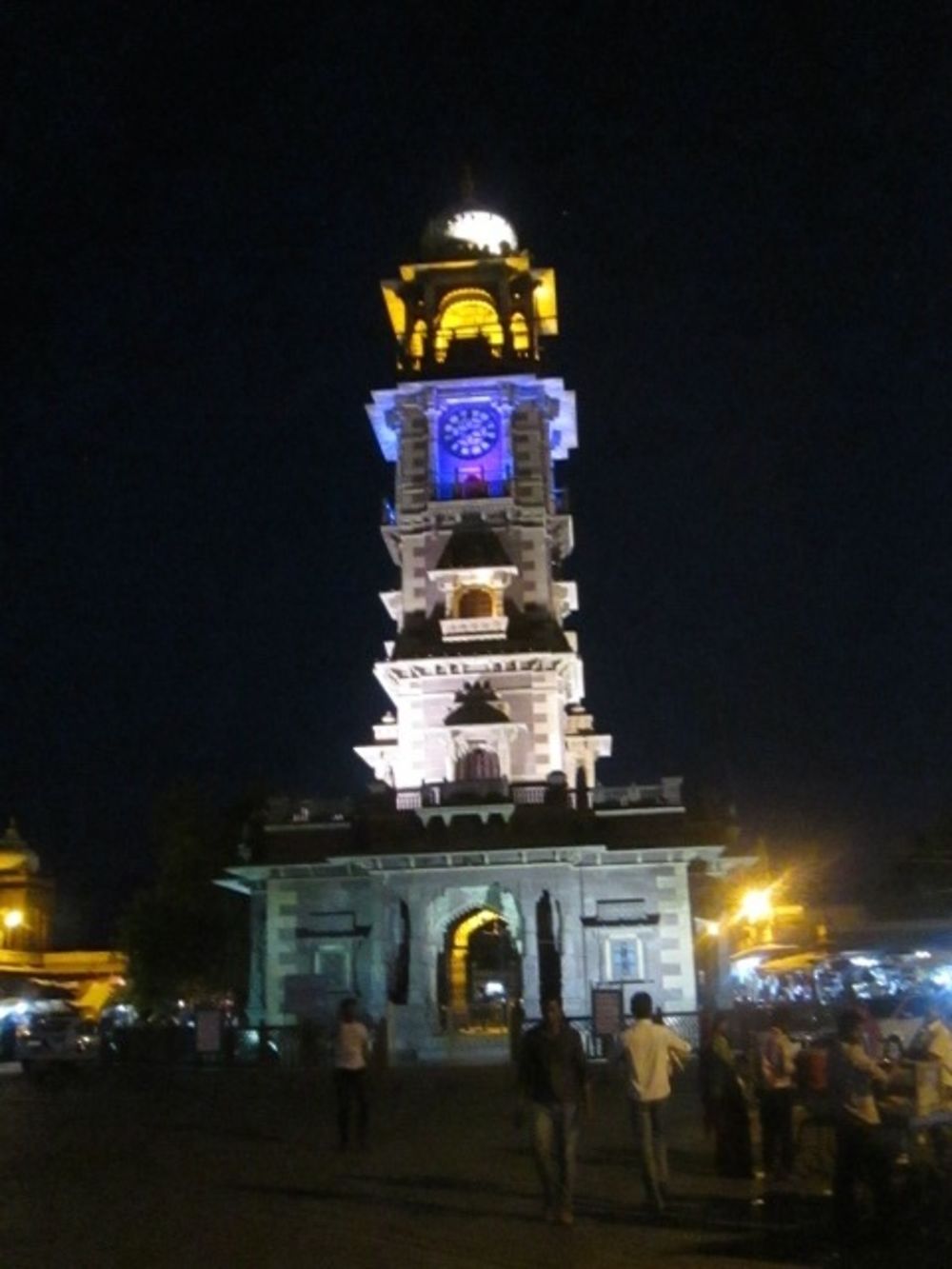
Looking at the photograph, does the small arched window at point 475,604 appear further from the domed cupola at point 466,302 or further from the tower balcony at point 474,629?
the domed cupola at point 466,302

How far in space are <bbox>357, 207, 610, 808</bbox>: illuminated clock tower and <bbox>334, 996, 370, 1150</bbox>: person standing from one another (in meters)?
22.6

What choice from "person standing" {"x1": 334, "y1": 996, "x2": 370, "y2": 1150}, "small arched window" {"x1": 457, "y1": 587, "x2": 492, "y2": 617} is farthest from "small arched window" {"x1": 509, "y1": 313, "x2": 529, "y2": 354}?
"person standing" {"x1": 334, "y1": 996, "x2": 370, "y2": 1150}

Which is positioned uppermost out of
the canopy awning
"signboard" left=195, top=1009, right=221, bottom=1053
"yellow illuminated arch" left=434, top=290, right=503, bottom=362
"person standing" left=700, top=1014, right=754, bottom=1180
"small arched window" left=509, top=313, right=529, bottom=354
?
"yellow illuminated arch" left=434, top=290, right=503, bottom=362

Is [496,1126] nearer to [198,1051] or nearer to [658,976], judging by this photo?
[198,1051]

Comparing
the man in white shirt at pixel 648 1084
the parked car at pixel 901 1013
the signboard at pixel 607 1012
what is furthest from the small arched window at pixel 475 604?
the man in white shirt at pixel 648 1084

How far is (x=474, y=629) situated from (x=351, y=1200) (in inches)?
1294

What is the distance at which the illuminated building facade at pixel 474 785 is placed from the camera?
37.4 metres

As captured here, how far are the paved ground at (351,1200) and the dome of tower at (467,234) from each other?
3746cm

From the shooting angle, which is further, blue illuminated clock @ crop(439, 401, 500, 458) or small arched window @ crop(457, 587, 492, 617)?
blue illuminated clock @ crop(439, 401, 500, 458)

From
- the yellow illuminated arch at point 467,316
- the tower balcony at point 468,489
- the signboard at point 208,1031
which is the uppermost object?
the yellow illuminated arch at point 467,316

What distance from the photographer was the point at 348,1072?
54.0ft

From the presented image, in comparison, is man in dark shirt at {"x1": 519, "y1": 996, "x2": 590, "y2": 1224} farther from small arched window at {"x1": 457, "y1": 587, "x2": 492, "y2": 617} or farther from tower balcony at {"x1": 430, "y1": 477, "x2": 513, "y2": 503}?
tower balcony at {"x1": 430, "y1": 477, "x2": 513, "y2": 503}

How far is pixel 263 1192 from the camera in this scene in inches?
504

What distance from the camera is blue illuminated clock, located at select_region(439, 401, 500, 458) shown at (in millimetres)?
48419
